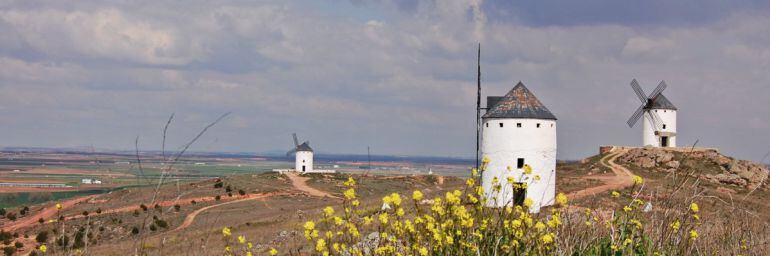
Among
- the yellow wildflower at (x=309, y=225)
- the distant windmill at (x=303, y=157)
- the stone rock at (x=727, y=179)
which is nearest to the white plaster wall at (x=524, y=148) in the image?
the stone rock at (x=727, y=179)

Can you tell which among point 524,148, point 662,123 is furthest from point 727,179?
point 524,148

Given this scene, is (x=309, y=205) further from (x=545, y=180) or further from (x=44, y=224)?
(x=545, y=180)

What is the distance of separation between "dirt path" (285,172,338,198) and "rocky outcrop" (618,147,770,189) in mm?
22276

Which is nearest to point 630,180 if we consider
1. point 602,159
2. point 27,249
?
point 602,159

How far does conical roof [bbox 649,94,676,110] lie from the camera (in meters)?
46.8

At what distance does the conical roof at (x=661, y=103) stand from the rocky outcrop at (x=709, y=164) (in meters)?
4.93

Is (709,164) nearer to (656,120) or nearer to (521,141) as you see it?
(656,120)

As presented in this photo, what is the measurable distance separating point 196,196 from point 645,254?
4720 centimetres

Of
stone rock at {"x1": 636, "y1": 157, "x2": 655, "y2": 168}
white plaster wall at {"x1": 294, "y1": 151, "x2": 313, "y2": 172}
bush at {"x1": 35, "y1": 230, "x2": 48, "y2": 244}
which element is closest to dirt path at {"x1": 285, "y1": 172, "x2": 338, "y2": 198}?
white plaster wall at {"x1": 294, "y1": 151, "x2": 313, "y2": 172}

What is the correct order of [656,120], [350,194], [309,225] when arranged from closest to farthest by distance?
[309,225]
[350,194]
[656,120]

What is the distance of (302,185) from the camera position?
57.8 meters

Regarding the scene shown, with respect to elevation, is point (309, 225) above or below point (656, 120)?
below

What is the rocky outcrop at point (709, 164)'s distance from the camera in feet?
122

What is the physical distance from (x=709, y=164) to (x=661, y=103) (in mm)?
7860
